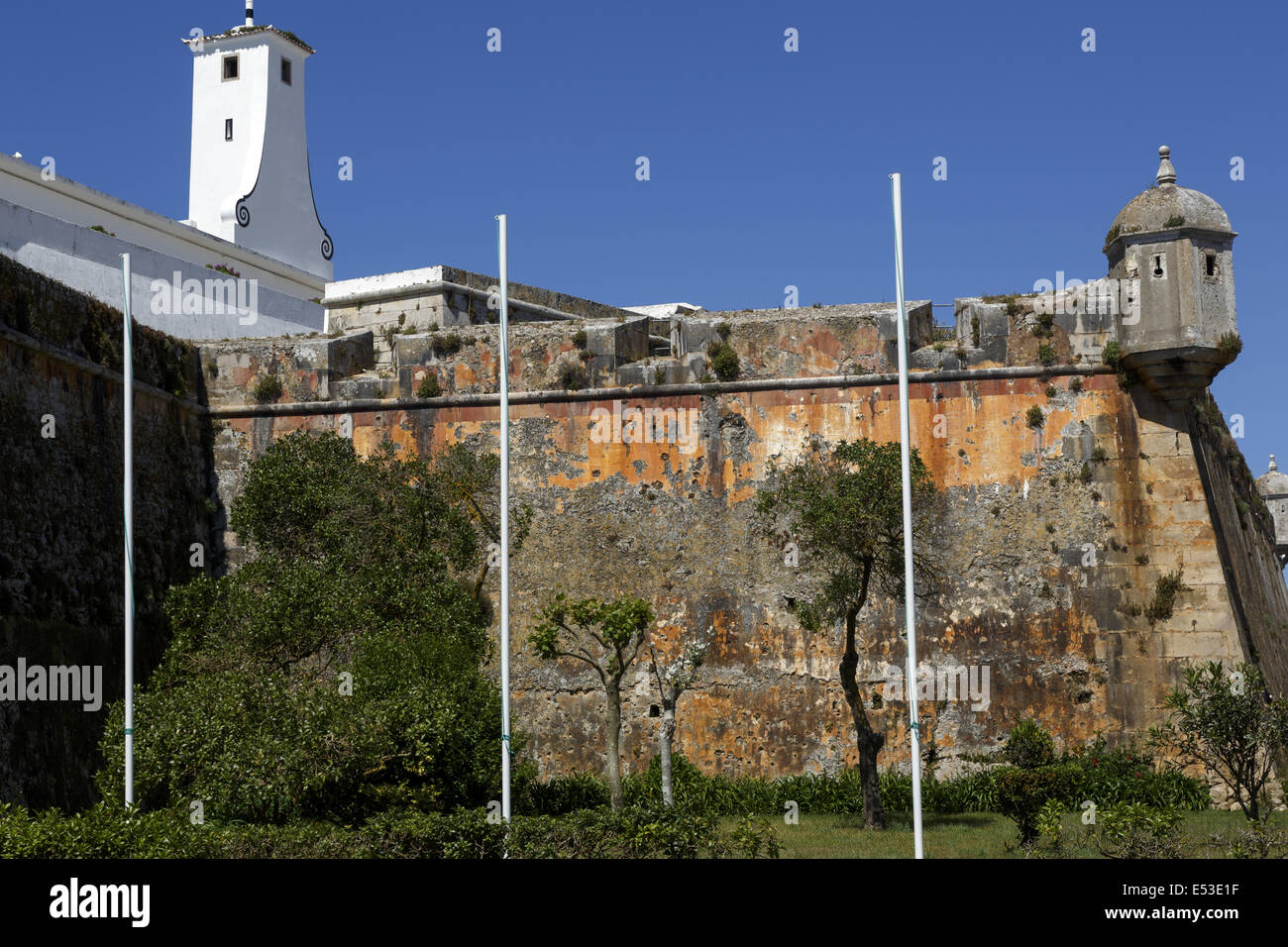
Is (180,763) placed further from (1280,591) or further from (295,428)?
(1280,591)

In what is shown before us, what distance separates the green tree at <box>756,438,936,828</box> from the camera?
1945cm

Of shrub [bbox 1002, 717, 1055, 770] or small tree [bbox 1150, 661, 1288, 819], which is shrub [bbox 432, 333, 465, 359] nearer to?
shrub [bbox 1002, 717, 1055, 770]

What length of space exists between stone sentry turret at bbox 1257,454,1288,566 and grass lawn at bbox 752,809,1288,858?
25865 millimetres

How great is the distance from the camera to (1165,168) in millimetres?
21859

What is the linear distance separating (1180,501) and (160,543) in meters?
14.2

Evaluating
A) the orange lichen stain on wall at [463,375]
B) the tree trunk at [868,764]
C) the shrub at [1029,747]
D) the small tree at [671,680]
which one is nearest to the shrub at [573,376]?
the orange lichen stain on wall at [463,375]

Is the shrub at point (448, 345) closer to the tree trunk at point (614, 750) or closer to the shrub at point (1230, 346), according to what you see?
the tree trunk at point (614, 750)

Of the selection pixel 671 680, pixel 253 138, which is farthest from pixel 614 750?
pixel 253 138

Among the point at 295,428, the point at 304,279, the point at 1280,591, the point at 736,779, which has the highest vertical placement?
the point at 304,279

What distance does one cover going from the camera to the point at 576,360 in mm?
23750

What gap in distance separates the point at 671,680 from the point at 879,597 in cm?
389

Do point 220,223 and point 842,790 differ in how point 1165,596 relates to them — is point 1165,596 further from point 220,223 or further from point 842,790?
point 220,223

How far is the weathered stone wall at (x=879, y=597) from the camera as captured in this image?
21516 millimetres
